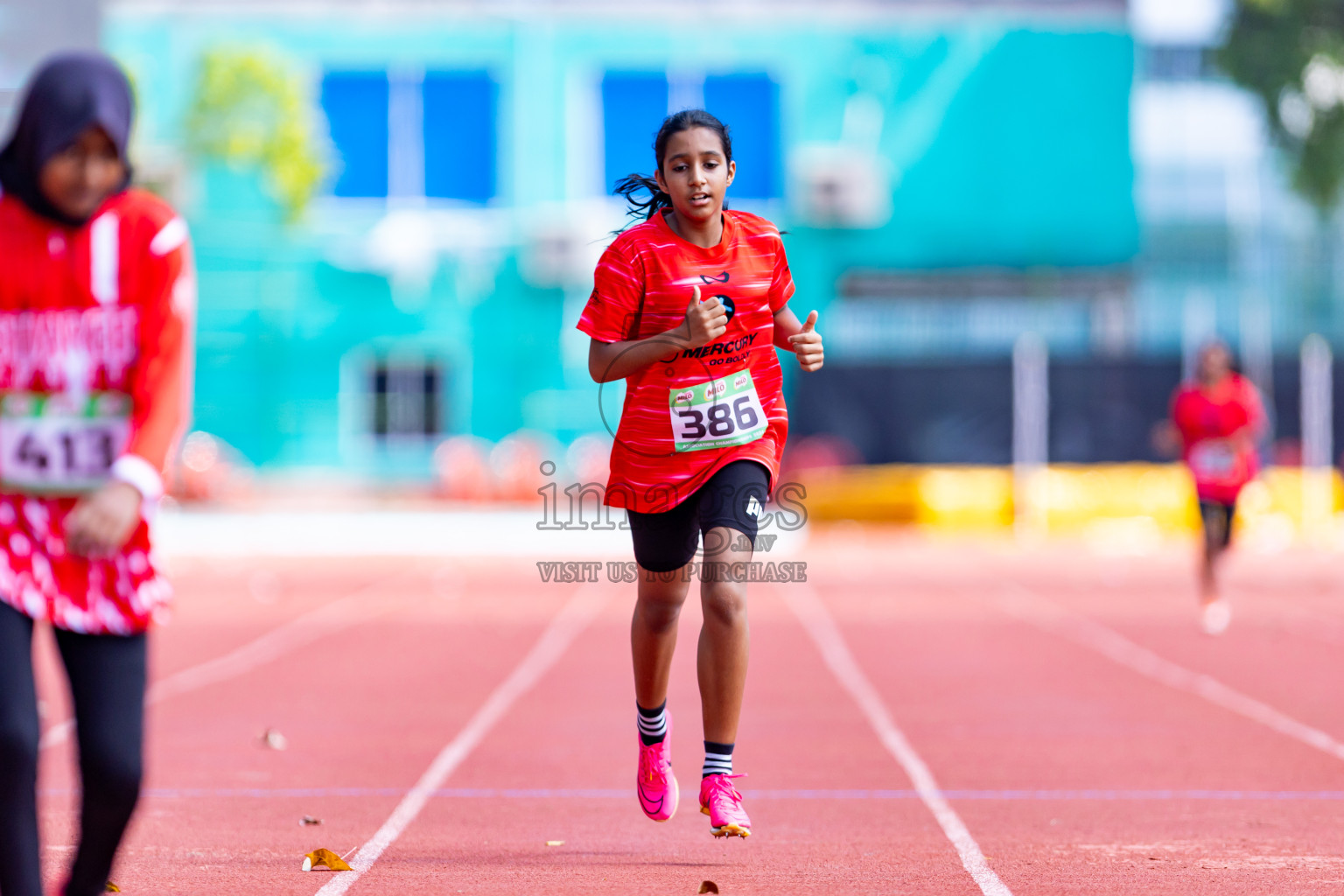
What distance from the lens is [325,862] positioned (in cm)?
553

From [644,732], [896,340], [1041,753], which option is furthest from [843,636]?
[896,340]

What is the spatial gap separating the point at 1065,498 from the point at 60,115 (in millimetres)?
24277

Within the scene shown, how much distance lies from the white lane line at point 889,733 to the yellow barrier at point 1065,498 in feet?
35.4

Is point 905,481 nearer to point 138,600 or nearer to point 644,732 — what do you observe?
point 644,732

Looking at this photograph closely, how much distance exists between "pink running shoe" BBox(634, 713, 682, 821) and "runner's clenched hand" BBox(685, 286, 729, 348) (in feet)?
3.86

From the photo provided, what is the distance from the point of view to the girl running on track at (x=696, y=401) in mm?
5352

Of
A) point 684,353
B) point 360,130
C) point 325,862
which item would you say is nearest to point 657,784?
point 325,862

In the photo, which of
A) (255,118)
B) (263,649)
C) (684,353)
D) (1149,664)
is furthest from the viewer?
(255,118)

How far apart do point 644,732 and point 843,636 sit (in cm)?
806

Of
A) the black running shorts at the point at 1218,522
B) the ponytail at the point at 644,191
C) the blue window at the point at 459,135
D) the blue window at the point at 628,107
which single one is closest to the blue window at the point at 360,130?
the blue window at the point at 459,135

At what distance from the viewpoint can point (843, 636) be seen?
13609 millimetres

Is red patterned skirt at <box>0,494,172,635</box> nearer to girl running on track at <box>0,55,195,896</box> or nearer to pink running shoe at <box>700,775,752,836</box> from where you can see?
girl running on track at <box>0,55,195,896</box>

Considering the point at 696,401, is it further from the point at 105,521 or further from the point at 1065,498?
the point at 1065,498

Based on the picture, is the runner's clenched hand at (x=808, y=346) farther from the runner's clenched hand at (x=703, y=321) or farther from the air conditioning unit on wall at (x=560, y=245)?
the air conditioning unit on wall at (x=560, y=245)
